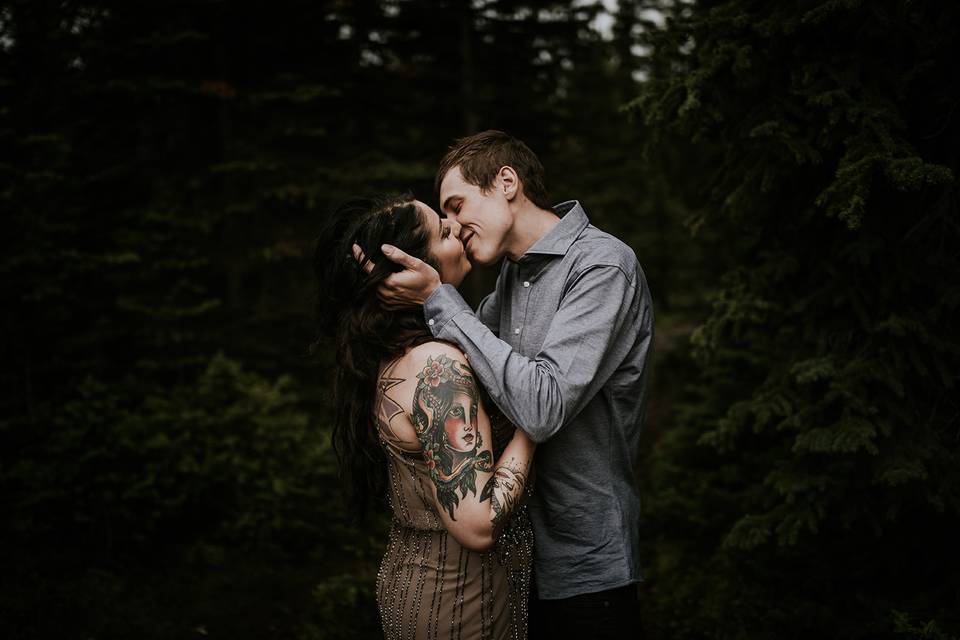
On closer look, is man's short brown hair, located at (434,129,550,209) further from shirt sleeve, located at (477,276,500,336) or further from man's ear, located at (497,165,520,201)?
shirt sleeve, located at (477,276,500,336)

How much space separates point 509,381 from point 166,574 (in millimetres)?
5082

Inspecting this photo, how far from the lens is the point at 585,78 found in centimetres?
1451

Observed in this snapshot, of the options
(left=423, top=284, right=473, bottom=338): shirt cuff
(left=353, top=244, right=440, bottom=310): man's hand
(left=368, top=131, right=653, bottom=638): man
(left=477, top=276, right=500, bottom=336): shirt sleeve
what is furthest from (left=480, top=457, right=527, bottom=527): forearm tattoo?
(left=477, top=276, right=500, bottom=336): shirt sleeve

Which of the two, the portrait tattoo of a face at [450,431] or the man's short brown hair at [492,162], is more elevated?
the man's short brown hair at [492,162]

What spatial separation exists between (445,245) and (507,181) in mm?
386

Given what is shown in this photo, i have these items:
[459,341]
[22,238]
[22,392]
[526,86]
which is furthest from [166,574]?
[526,86]

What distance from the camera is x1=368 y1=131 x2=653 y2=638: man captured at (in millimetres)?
2131

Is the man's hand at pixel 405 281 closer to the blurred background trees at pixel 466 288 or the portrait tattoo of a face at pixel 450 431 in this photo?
the portrait tattoo of a face at pixel 450 431

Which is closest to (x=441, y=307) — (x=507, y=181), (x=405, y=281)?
(x=405, y=281)

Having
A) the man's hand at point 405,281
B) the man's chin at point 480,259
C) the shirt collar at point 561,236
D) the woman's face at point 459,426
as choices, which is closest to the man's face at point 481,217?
the man's chin at point 480,259

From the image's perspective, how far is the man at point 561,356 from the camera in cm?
213

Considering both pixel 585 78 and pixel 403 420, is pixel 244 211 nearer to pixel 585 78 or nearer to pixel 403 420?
pixel 403 420

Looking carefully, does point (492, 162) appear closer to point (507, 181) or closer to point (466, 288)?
point (507, 181)

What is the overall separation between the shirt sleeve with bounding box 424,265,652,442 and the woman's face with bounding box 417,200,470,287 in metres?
0.20
